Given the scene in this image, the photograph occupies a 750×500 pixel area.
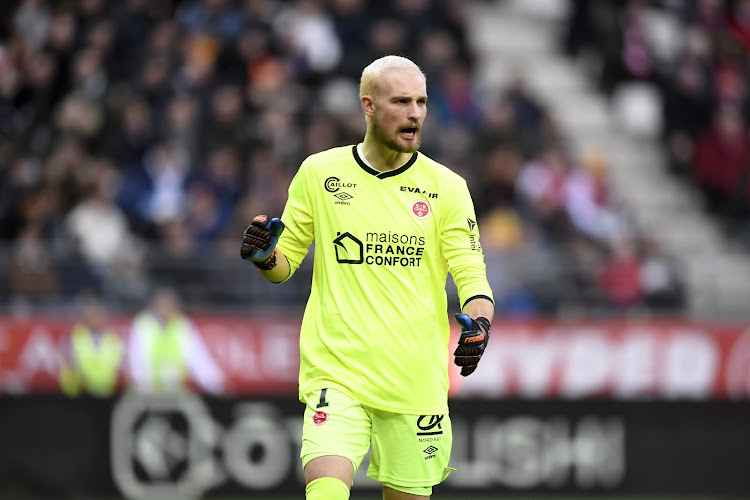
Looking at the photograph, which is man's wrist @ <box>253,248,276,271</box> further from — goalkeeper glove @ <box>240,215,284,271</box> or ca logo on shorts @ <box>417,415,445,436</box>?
ca logo on shorts @ <box>417,415,445,436</box>

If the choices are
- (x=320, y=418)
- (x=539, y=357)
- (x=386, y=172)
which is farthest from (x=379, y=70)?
(x=539, y=357)

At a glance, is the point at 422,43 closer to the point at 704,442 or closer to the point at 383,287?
the point at 704,442

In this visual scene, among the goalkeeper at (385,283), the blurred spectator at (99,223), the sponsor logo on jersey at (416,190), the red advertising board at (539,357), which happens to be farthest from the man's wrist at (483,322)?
the blurred spectator at (99,223)

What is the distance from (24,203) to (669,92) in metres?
9.98

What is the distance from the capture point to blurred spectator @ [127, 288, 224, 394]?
48.4ft

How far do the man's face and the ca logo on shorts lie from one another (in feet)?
4.63

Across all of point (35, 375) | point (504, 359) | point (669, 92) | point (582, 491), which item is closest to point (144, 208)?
point (35, 375)

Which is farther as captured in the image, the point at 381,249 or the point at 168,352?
the point at 168,352

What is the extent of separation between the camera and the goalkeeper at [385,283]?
6.74 meters

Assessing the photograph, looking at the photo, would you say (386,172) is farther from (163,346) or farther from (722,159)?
(722,159)

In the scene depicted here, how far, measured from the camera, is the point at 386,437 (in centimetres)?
685

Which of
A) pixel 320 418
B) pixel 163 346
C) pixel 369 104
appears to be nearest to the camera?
pixel 320 418

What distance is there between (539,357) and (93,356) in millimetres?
5107

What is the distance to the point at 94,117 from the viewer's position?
666 inches
